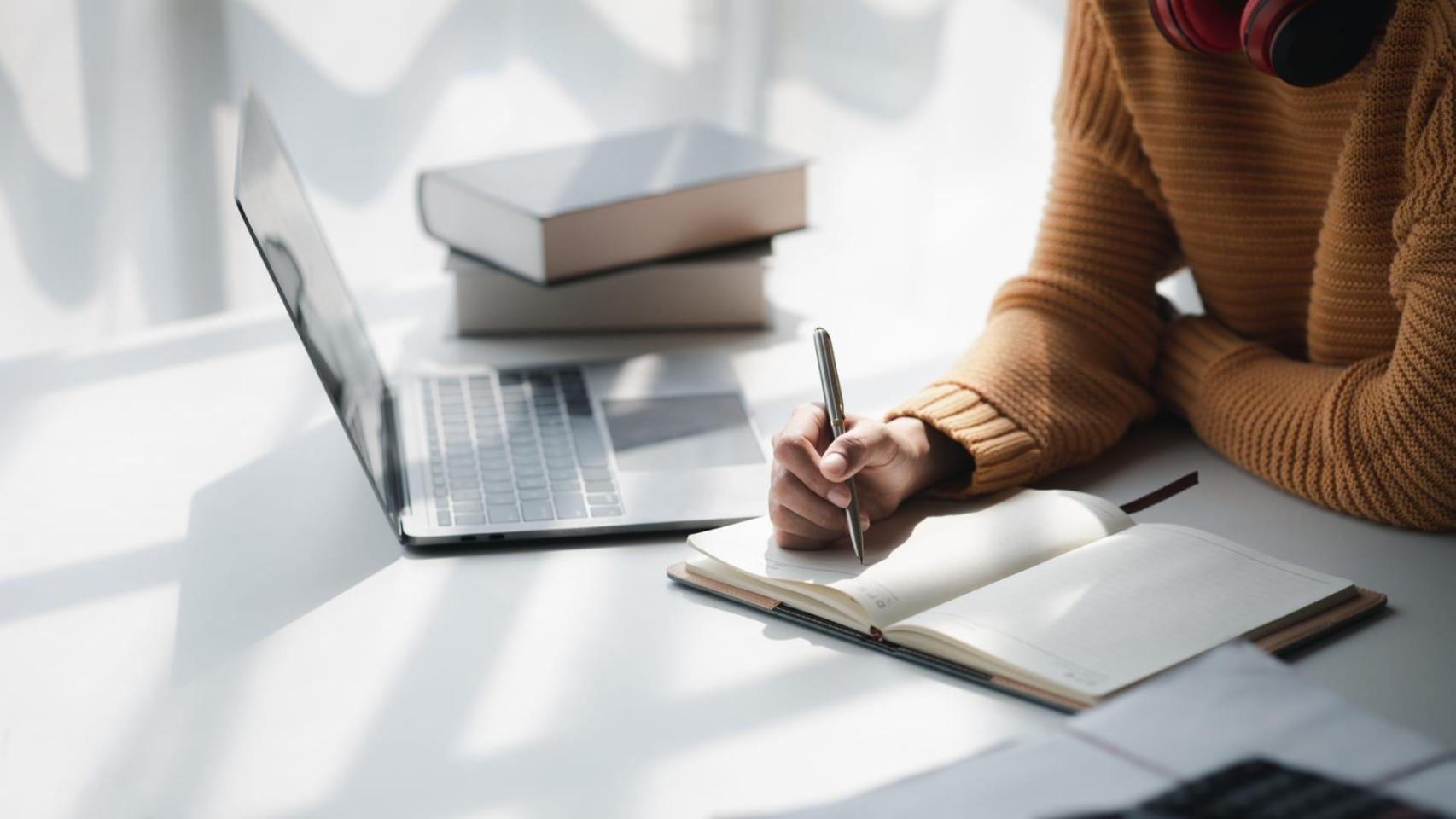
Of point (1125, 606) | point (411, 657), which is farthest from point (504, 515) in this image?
point (1125, 606)

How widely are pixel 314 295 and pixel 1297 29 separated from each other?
594mm

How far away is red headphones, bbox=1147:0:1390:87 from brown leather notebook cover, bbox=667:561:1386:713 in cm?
29

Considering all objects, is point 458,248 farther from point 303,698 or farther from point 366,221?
point 366,221

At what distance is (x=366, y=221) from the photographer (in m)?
1.82

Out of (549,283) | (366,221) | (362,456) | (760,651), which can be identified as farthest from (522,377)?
(366,221)

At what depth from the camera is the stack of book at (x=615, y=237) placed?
1083 mm

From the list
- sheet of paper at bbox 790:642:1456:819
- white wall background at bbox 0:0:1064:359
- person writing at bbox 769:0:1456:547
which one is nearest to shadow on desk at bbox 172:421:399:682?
person writing at bbox 769:0:1456:547

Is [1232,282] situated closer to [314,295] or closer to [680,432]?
[680,432]

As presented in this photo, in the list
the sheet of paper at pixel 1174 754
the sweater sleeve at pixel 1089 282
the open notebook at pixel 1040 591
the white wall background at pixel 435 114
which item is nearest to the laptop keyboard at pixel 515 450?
the open notebook at pixel 1040 591

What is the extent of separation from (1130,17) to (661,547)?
0.49 meters

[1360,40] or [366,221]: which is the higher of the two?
[1360,40]

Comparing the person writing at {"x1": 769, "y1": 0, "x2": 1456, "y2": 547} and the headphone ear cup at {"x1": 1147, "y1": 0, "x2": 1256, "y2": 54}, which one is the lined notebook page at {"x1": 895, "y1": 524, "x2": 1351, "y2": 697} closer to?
the person writing at {"x1": 769, "y1": 0, "x2": 1456, "y2": 547}

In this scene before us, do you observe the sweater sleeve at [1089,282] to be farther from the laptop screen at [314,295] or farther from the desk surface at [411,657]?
the laptop screen at [314,295]

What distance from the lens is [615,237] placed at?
3.58 feet
